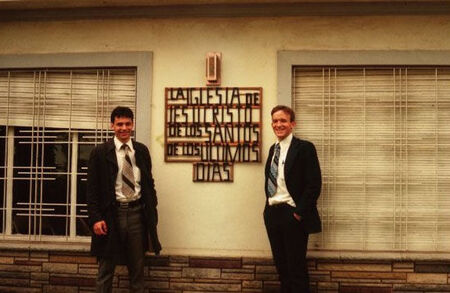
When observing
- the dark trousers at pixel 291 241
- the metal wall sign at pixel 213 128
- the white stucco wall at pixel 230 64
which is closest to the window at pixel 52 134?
the white stucco wall at pixel 230 64

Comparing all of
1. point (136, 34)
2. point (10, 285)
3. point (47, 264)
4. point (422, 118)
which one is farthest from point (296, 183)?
point (10, 285)

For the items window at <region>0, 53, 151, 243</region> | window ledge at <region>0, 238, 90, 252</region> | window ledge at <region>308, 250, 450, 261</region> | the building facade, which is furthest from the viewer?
window at <region>0, 53, 151, 243</region>

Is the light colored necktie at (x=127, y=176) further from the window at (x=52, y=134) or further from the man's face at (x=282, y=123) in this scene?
the man's face at (x=282, y=123)

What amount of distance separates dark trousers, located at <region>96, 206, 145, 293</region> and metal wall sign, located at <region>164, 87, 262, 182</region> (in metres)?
0.88

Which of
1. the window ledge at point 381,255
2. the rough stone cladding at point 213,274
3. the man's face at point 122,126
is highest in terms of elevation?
the man's face at point 122,126

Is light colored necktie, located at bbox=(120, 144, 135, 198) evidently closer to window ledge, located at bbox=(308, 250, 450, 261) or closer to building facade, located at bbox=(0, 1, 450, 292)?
building facade, located at bbox=(0, 1, 450, 292)

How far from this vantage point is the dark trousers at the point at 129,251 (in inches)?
167

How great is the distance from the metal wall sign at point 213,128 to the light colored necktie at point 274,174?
0.51 m

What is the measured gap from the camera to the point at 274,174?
4293 millimetres

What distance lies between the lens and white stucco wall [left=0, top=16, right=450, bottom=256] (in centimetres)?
485

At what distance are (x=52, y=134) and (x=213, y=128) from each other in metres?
1.82

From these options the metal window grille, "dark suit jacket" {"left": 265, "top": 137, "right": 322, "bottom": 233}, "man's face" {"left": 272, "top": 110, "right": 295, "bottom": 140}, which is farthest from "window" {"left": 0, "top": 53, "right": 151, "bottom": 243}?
"dark suit jacket" {"left": 265, "top": 137, "right": 322, "bottom": 233}

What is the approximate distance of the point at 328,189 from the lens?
16.0 feet

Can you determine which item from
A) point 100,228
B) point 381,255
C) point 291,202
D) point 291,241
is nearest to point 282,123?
point 291,202
